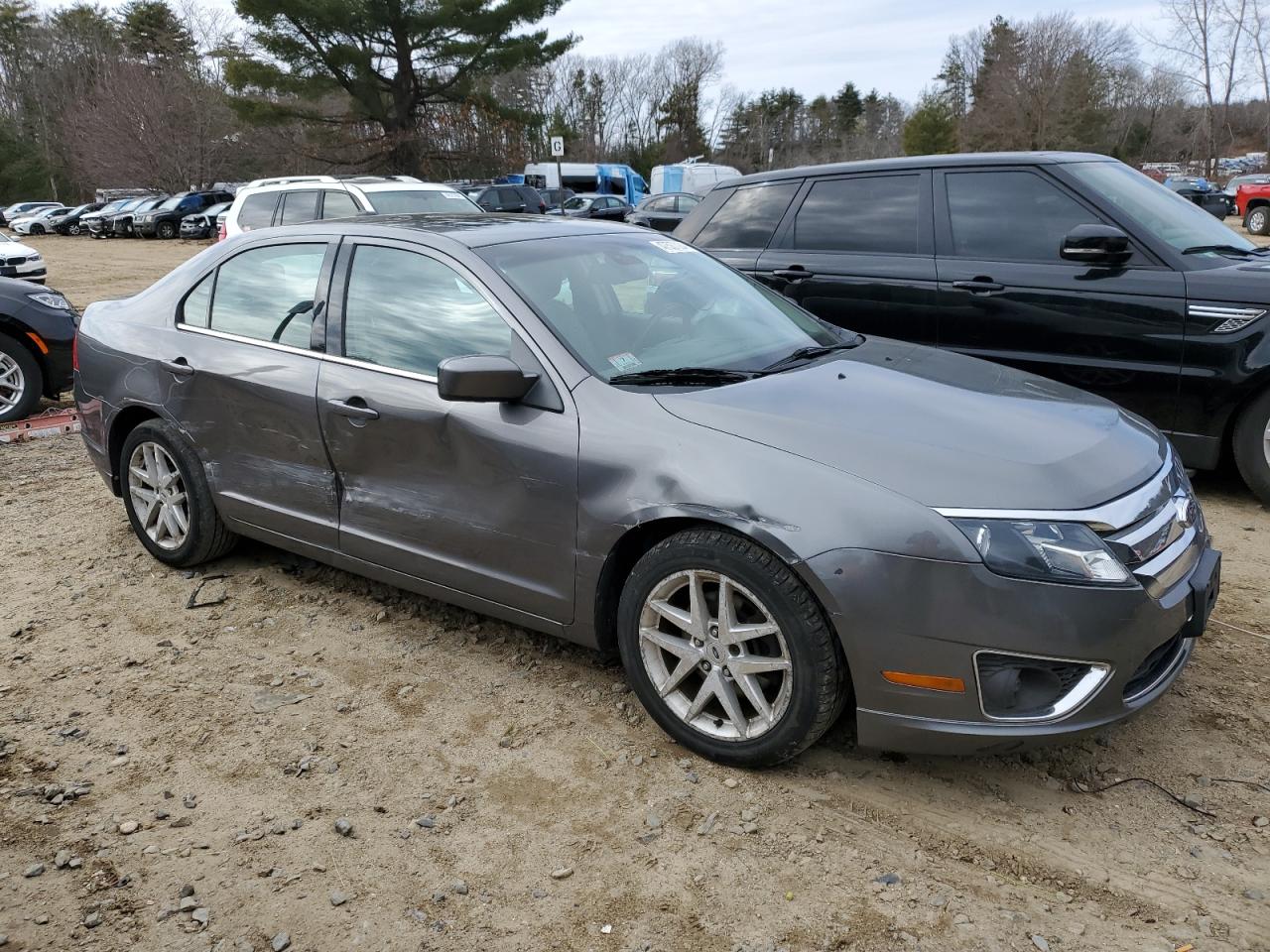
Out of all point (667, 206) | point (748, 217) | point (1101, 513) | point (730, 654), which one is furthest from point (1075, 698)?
point (667, 206)

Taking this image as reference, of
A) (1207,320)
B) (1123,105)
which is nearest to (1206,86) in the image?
(1123,105)

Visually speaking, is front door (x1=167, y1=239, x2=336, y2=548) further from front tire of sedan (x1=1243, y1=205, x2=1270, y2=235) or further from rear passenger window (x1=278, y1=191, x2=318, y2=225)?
front tire of sedan (x1=1243, y1=205, x2=1270, y2=235)

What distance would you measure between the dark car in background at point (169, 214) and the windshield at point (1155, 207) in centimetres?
3740

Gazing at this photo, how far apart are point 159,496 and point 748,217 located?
4057mm

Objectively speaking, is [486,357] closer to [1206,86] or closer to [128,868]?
[128,868]

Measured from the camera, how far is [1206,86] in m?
44.6

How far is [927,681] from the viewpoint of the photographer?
263 centimetres

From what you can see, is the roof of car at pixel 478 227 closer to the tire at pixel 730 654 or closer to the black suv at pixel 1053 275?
the tire at pixel 730 654

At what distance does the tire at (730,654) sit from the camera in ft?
9.00

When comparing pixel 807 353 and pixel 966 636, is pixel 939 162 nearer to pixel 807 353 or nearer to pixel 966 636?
pixel 807 353

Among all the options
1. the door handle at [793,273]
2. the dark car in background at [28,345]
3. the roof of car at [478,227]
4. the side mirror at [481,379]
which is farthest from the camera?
the dark car in background at [28,345]

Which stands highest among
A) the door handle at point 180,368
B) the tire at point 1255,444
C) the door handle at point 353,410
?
the door handle at point 180,368

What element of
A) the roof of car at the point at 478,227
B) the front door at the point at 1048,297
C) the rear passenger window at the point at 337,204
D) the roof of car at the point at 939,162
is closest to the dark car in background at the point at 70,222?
the rear passenger window at the point at 337,204

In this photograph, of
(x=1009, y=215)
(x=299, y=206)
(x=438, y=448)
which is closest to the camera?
(x=438, y=448)
